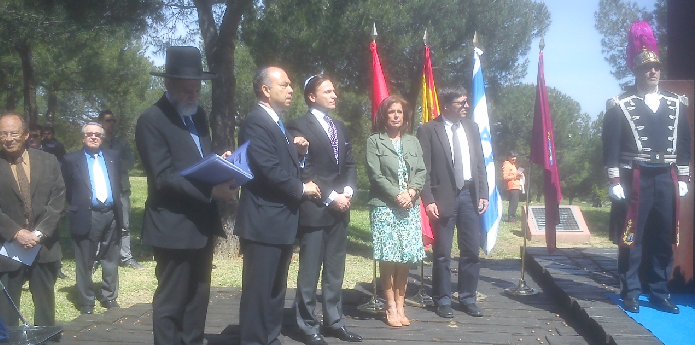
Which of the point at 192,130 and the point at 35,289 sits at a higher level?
the point at 192,130

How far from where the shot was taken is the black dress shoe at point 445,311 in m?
5.05

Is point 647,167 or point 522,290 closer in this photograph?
point 647,167

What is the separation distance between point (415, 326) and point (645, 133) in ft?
7.86

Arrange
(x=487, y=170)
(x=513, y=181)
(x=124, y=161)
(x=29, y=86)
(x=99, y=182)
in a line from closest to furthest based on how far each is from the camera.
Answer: (x=99, y=182), (x=487, y=170), (x=124, y=161), (x=29, y=86), (x=513, y=181)

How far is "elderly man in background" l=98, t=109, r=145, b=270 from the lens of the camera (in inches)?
268

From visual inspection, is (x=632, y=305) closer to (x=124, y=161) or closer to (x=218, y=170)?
(x=218, y=170)

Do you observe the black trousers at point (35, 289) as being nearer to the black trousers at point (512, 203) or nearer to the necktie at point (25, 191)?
the necktie at point (25, 191)

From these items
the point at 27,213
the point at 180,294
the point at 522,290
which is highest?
the point at 27,213

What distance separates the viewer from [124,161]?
24.1ft

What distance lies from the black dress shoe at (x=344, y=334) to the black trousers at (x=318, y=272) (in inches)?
1.5

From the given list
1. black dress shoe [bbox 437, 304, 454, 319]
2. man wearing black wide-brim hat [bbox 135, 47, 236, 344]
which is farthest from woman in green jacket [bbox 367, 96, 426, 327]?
man wearing black wide-brim hat [bbox 135, 47, 236, 344]

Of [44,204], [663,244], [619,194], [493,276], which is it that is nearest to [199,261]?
[44,204]

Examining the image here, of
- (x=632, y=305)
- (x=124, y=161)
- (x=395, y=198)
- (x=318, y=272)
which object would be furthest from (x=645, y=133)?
(x=124, y=161)

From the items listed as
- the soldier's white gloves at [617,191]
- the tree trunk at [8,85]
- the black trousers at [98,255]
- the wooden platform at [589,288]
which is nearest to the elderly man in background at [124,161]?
the black trousers at [98,255]
